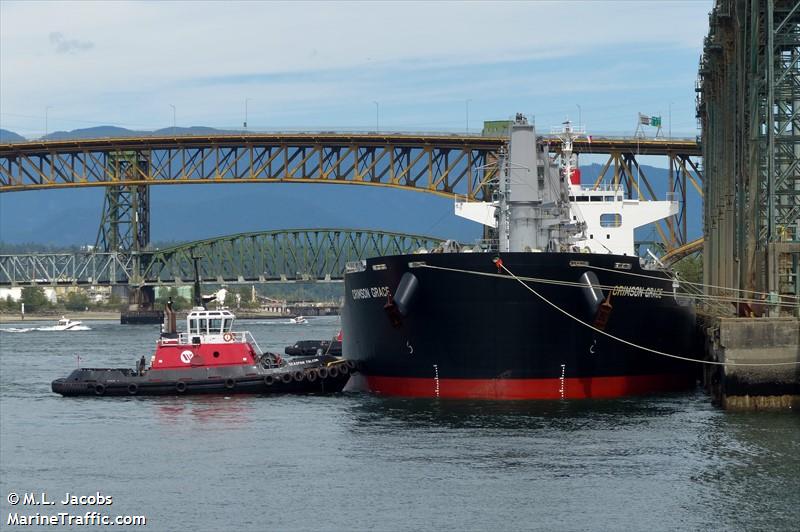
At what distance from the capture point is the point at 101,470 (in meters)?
36.4

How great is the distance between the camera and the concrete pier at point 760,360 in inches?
1658

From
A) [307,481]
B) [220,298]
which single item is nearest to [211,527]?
[307,481]

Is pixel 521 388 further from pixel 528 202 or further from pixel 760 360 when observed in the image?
pixel 760 360

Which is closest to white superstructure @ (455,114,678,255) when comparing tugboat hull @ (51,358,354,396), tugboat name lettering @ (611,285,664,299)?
tugboat name lettering @ (611,285,664,299)

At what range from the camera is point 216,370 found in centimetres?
5475

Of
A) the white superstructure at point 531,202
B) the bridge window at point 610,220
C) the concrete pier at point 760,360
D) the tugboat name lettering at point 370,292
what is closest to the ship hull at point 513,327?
the tugboat name lettering at point 370,292

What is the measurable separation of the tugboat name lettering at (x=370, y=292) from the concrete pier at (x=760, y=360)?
12884 millimetres

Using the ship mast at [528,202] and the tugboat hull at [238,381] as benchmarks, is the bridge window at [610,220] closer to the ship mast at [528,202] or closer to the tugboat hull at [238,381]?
the ship mast at [528,202]

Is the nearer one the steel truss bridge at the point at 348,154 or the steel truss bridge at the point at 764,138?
the steel truss bridge at the point at 764,138

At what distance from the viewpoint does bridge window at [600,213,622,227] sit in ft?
202

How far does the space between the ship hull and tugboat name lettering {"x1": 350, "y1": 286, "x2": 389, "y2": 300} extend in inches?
10.2

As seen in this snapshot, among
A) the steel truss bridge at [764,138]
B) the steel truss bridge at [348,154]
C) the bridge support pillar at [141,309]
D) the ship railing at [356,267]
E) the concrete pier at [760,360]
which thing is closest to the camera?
the concrete pier at [760,360]

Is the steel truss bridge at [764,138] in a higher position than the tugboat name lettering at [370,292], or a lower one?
higher

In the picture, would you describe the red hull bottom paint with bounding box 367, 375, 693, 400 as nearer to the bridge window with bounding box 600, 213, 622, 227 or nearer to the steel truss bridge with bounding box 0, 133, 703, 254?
the bridge window with bounding box 600, 213, 622, 227
